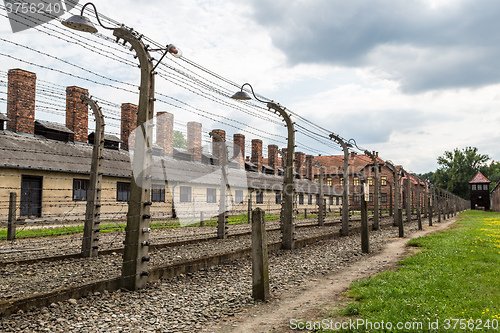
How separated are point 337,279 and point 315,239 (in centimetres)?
643

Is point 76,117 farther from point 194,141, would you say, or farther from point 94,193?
point 94,193

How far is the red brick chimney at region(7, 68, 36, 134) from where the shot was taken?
20578mm

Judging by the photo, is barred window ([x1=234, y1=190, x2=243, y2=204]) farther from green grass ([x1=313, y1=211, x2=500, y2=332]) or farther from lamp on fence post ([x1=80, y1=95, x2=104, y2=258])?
green grass ([x1=313, y1=211, x2=500, y2=332])

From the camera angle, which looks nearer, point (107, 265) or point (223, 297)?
point (223, 297)

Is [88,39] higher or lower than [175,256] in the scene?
higher

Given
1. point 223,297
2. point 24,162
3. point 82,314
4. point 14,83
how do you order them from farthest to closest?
point 14,83 → point 24,162 → point 223,297 → point 82,314

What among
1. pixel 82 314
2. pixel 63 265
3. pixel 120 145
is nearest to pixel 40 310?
pixel 82 314

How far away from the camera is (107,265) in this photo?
316 inches

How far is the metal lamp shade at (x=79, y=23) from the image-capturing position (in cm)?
630

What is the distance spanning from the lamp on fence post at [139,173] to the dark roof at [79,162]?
27.7 ft

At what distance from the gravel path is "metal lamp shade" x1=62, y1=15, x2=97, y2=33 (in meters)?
4.61

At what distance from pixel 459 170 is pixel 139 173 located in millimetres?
96434

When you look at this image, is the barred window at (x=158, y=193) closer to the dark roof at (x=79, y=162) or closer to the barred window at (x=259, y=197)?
the dark roof at (x=79, y=162)

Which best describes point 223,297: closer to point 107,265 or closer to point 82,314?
point 82,314
